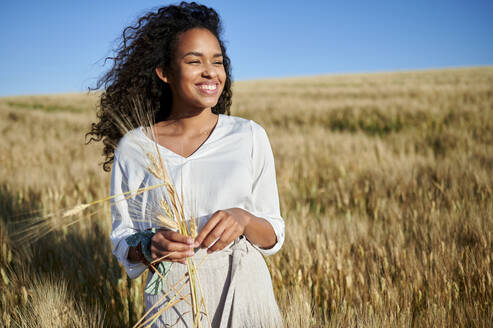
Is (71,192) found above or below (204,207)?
below

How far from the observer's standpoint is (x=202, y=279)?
1151mm

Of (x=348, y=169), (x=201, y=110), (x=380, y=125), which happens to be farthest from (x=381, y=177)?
(x=380, y=125)

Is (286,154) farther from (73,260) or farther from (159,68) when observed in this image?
(159,68)

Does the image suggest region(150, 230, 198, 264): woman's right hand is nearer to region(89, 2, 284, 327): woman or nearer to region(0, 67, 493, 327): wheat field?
region(89, 2, 284, 327): woman

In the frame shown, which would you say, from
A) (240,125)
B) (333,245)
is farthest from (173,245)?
(333,245)

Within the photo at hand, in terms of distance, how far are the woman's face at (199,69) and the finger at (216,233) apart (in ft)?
1.62

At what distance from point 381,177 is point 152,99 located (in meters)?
2.43

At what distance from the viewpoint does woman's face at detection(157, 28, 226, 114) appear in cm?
127

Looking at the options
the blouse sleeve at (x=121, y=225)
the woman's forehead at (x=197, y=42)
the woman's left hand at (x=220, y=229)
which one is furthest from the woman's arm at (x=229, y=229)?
the woman's forehead at (x=197, y=42)

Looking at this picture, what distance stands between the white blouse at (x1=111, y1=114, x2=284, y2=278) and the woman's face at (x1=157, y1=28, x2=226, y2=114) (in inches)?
4.9

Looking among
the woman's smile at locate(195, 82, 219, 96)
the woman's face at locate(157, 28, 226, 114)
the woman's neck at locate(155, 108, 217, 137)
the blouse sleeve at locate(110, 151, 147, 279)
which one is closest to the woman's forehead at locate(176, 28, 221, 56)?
the woman's face at locate(157, 28, 226, 114)

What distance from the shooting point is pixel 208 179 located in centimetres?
121

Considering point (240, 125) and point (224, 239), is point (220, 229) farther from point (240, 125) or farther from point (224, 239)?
point (240, 125)

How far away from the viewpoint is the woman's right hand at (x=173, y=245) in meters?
0.88
